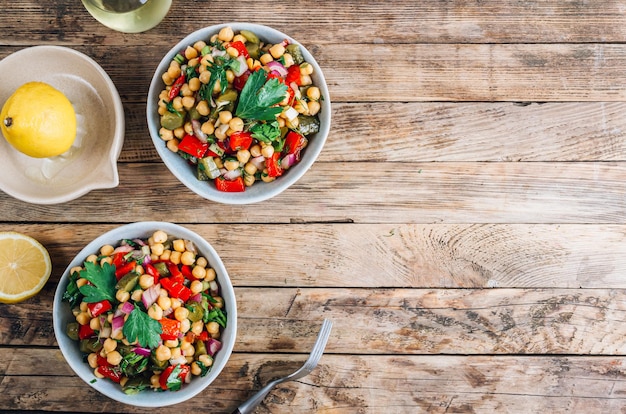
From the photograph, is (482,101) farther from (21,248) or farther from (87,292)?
(21,248)

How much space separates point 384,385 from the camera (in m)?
2.14

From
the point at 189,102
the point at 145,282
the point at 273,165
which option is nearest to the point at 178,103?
the point at 189,102

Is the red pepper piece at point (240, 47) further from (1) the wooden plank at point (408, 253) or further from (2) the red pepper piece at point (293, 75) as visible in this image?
(1) the wooden plank at point (408, 253)

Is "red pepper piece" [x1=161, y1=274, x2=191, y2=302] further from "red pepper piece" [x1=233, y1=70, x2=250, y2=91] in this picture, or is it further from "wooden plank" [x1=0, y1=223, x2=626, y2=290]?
"red pepper piece" [x1=233, y1=70, x2=250, y2=91]

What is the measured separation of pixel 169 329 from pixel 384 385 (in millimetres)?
826

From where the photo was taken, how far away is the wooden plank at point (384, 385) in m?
2.11

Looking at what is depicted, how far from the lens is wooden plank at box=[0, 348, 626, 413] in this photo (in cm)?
211

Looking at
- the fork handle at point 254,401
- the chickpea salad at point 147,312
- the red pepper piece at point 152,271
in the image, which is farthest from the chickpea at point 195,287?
the fork handle at point 254,401

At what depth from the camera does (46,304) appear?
83.5 inches

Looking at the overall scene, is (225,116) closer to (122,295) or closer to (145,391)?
(122,295)

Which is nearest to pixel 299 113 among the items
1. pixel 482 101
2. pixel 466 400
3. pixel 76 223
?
pixel 482 101

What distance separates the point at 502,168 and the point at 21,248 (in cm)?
171

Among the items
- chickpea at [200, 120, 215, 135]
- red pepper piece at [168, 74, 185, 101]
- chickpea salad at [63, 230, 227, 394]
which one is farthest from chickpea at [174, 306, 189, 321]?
red pepper piece at [168, 74, 185, 101]

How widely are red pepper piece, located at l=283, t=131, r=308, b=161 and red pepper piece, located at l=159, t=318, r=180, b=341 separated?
64 cm
